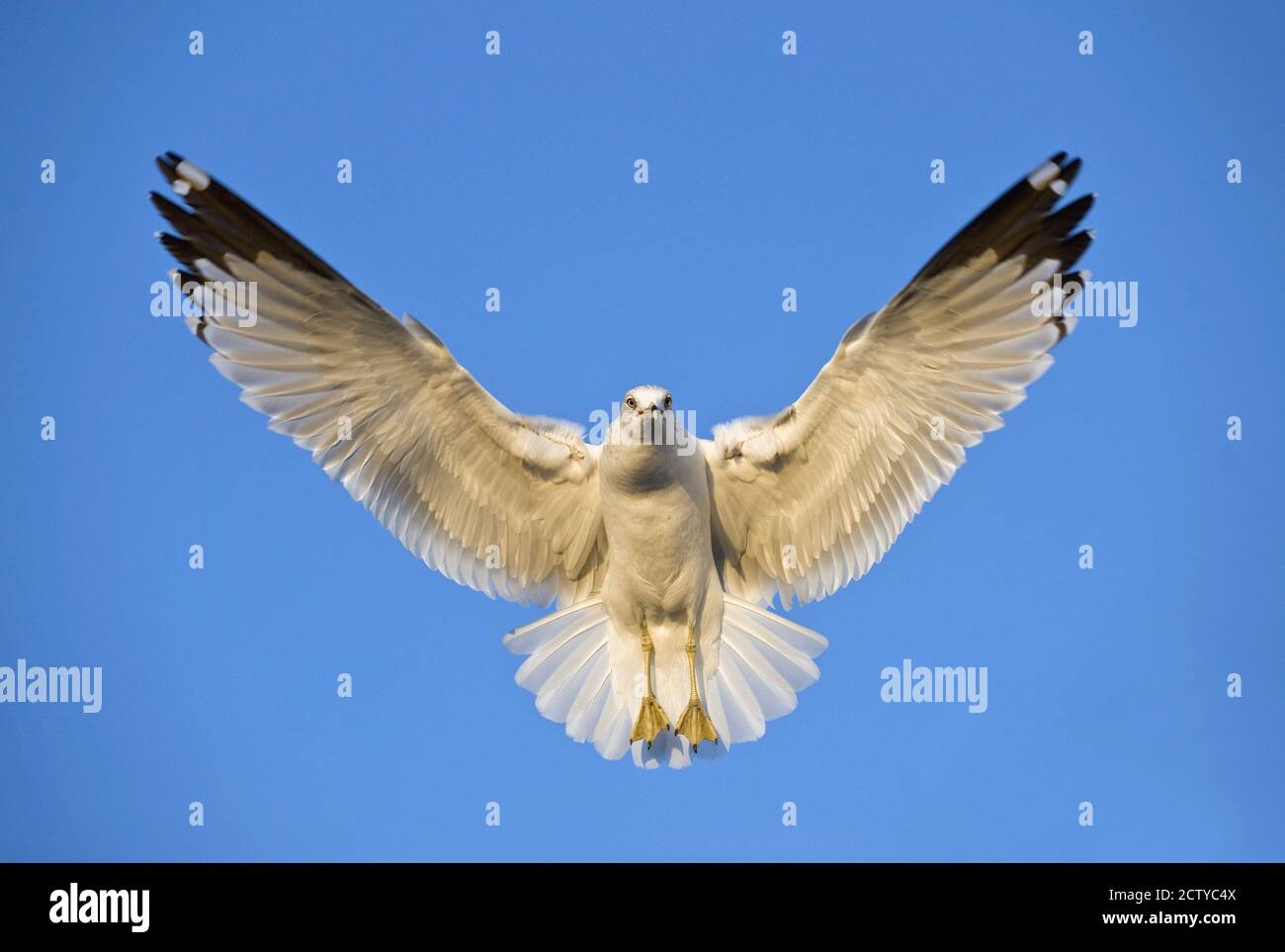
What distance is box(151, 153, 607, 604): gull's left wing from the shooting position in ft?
24.4

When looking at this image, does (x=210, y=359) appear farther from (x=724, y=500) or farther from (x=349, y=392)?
(x=724, y=500)

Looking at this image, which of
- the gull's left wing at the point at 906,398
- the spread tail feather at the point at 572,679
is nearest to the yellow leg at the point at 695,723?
the spread tail feather at the point at 572,679

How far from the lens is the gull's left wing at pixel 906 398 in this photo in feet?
23.6

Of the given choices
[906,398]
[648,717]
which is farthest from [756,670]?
[906,398]

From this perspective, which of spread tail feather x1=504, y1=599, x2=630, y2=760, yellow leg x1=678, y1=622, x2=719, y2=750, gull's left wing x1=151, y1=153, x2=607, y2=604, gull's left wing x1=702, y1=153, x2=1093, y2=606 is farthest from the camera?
spread tail feather x1=504, y1=599, x2=630, y2=760

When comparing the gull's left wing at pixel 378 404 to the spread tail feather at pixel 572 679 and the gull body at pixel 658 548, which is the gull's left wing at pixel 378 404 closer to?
the gull body at pixel 658 548

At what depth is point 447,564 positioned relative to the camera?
26.6 ft

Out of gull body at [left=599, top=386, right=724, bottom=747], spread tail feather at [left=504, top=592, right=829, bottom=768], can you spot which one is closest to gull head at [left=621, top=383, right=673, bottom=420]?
gull body at [left=599, top=386, right=724, bottom=747]

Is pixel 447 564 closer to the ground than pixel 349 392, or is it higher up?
closer to the ground

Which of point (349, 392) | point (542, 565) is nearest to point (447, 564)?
point (542, 565)

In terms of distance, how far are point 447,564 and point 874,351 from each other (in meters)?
2.25

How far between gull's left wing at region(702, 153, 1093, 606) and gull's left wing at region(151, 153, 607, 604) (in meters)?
0.78

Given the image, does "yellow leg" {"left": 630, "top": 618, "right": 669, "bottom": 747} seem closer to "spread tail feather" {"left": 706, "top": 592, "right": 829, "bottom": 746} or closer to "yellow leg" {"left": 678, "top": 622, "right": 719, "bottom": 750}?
"yellow leg" {"left": 678, "top": 622, "right": 719, "bottom": 750}

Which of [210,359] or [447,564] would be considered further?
[447,564]
